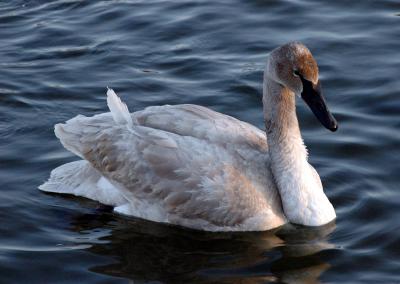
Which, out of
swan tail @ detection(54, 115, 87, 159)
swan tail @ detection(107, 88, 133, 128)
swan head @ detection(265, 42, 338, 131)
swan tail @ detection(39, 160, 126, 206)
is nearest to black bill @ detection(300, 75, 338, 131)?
swan head @ detection(265, 42, 338, 131)

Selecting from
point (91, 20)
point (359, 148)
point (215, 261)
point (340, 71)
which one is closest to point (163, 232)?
point (215, 261)

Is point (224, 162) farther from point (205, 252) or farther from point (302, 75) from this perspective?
point (302, 75)

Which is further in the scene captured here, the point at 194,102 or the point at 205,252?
the point at 194,102

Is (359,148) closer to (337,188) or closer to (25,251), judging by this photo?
(337,188)

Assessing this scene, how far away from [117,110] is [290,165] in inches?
65.4

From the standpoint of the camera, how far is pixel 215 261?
28.6ft

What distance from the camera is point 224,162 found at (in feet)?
29.9

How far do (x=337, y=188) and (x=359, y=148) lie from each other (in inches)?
31.2

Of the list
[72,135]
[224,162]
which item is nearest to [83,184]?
[72,135]

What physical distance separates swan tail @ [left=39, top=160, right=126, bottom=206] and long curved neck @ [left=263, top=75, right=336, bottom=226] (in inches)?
59.8

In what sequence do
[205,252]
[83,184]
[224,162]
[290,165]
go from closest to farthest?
[205,252] → [224,162] → [290,165] → [83,184]

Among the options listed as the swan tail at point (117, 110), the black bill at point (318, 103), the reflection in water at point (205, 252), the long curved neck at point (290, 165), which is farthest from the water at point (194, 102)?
the black bill at point (318, 103)

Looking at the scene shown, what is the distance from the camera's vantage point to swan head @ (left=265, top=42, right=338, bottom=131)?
8.89m

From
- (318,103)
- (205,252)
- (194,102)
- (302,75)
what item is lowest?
(205,252)
